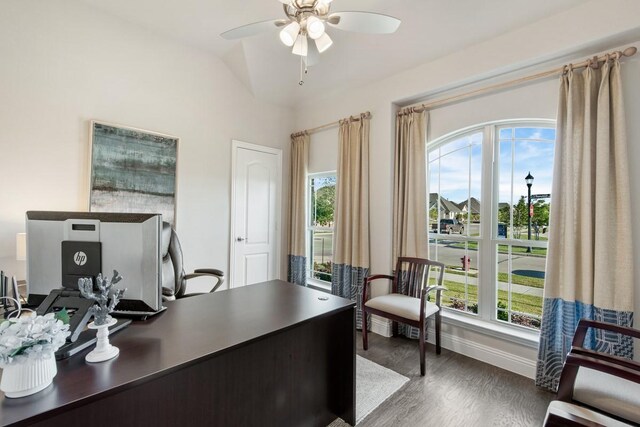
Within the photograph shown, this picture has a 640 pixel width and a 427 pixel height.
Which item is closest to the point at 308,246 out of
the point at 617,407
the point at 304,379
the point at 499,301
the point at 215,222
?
the point at 215,222

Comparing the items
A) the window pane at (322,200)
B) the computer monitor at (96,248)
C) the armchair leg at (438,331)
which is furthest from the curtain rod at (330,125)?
the computer monitor at (96,248)

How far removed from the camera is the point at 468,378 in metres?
2.39

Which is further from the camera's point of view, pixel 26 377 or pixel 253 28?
pixel 253 28

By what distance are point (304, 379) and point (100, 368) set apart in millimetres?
985

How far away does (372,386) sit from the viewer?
225 centimetres

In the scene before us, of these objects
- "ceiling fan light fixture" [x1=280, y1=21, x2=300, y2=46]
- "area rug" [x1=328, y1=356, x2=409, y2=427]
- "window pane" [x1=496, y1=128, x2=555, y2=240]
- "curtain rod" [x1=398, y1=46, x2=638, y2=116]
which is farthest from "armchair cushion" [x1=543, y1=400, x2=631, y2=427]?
"ceiling fan light fixture" [x1=280, y1=21, x2=300, y2=46]

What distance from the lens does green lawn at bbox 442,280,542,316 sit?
2.56m

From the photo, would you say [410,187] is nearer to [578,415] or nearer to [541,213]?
[541,213]

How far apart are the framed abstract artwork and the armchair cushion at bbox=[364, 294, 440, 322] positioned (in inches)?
91.7

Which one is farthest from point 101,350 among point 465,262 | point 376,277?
point 465,262

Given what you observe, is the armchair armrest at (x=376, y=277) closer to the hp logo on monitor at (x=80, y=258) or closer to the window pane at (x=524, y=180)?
the window pane at (x=524, y=180)

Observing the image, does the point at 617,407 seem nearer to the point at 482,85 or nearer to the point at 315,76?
the point at 482,85

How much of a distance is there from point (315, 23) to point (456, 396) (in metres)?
2.74

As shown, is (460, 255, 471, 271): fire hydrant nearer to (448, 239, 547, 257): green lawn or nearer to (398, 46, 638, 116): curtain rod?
(448, 239, 547, 257): green lawn
